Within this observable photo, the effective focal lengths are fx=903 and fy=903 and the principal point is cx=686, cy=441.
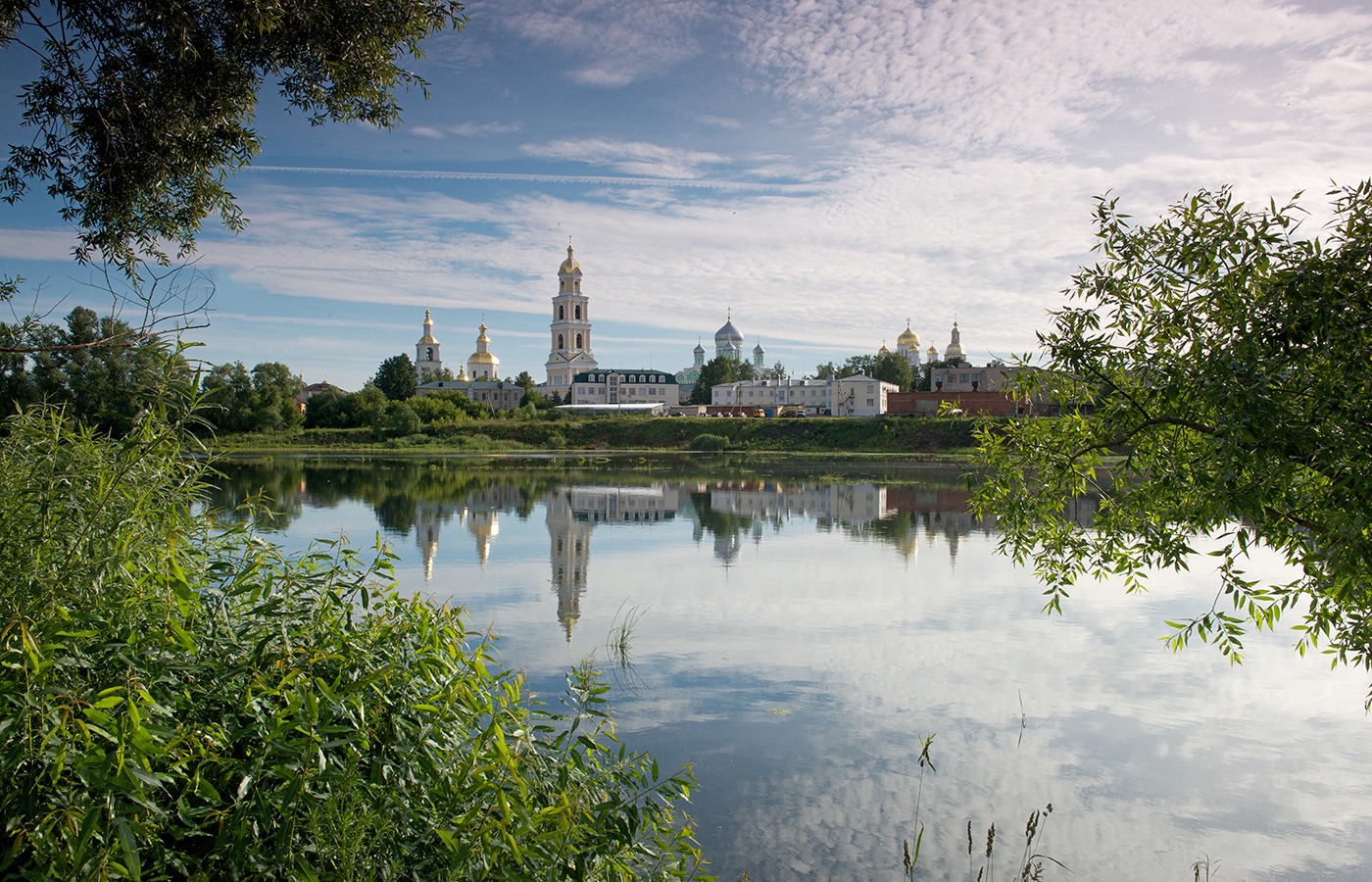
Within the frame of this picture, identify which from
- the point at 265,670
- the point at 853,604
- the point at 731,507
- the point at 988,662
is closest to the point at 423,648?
the point at 265,670

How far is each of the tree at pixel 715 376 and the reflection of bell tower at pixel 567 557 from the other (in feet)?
288

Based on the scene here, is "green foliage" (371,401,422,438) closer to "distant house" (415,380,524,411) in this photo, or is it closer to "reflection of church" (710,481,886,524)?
"reflection of church" (710,481,886,524)

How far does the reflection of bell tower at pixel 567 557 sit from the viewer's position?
46.3ft

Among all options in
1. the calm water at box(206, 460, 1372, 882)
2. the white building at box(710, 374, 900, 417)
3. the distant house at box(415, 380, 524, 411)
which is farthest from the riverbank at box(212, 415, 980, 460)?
the calm water at box(206, 460, 1372, 882)

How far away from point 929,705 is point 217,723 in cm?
784

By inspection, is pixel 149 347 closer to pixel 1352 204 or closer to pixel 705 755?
pixel 705 755

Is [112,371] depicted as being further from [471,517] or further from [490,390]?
[490,390]

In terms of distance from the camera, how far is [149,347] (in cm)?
468

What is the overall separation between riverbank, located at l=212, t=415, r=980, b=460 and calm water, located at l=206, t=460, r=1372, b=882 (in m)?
48.7

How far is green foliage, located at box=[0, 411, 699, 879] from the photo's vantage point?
3232 mm

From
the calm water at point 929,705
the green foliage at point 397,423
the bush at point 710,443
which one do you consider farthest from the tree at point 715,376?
the calm water at point 929,705

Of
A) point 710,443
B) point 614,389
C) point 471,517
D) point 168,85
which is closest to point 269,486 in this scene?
point 471,517

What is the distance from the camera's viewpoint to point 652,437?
263 ft

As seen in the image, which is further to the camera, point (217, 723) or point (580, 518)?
point (580, 518)
